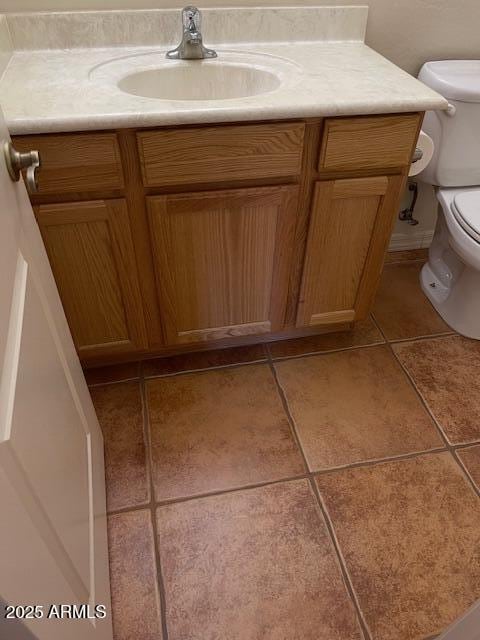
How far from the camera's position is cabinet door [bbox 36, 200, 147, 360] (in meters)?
1.09

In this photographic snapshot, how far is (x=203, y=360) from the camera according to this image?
157cm

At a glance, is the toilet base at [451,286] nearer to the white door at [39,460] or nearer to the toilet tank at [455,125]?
the toilet tank at [455,125]

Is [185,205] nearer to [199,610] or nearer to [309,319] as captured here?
[309,319]

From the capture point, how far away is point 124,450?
4.29ft

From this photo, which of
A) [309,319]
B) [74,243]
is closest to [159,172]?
[74,243]

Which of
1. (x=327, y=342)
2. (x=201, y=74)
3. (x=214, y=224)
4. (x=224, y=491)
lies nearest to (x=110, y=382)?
(x=224, y=491)

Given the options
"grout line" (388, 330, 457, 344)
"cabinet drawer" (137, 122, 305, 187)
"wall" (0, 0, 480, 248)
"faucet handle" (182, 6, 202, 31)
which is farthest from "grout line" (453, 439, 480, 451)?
"faucet handle" (182, 6, 202, 31)

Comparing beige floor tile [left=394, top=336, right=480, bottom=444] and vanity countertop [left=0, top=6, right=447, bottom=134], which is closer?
vanity countertop [left=0, top=6, right=447, bottom=134]

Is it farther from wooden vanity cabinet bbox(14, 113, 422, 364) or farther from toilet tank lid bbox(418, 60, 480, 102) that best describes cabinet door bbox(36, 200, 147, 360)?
toilet tank lid bbox(418, 60, 480, 102)

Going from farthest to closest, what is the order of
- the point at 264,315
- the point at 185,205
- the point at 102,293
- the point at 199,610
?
the point at 264,315
the point at 102,293
the point at 185,205
the point at 199,610

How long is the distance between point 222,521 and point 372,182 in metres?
0.97

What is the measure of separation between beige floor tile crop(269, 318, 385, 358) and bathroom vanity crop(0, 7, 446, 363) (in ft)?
0.50

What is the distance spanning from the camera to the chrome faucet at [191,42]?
1.23 meters

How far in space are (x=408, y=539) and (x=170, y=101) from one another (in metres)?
1.21
